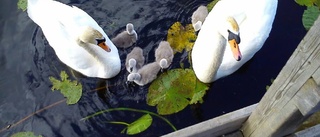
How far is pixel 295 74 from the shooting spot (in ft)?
6.91

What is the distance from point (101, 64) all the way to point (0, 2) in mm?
1723

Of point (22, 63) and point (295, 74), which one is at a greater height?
point (295, 74)

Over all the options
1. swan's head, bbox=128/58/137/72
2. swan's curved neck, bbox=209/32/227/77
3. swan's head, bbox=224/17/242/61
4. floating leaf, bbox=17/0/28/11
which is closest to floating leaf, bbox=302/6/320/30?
swan's curved neck, bbox=209/32/227/77

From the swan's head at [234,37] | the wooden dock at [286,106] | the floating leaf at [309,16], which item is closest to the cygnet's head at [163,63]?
the swan's head at [234,37]

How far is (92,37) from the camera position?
3.50 meters

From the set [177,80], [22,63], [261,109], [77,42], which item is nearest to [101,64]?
[77,42]

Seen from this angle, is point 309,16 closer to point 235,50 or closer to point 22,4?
point 235,50

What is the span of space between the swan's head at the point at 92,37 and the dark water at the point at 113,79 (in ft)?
2.02

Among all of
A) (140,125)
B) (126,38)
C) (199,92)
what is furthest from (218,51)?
(126,38)

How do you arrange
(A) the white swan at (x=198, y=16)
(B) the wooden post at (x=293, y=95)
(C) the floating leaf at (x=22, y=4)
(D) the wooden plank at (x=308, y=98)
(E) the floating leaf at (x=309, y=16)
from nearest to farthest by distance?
1. (B) the wooden post at (x=293, y=95)
2. (D) the wooden plank at (x=308, y=98)
3. (A) the white swan at (x=198, y=16)
4. (E) the floating leaf at (x=309, y=16)
5. (C) the floating leaf at (x=22, y=4)

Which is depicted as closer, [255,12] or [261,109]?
[261,109]

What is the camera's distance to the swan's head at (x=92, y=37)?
11.4 feet

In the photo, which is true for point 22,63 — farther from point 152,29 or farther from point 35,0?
point 152,29

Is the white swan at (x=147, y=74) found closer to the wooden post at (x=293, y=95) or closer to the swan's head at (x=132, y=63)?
the swan's head at (x=132, y=63)
